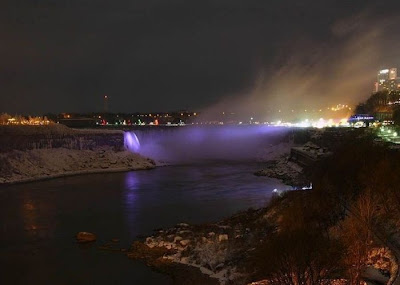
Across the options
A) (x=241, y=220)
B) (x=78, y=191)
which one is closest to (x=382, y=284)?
(x=241, y=220)

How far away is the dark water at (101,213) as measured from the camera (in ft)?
52.5

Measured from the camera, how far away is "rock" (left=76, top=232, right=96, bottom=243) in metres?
19.6

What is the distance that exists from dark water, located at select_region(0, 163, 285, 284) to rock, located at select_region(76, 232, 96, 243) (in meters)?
0.33

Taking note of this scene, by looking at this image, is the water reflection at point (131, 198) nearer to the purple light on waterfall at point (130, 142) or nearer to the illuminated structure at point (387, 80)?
the purple light on waterfall at point (130, 142)

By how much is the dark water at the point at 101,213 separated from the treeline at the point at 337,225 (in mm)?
5106

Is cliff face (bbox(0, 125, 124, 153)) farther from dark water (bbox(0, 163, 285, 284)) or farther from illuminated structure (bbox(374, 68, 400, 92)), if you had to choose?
illuminated structure (bbox(374, 68, 400, 92))

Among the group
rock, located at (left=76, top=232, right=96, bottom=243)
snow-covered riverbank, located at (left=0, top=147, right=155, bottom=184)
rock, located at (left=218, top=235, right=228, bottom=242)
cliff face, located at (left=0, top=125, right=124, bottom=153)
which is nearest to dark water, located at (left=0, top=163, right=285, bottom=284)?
rock, located at (left=76, top=232, right=96, bottom=243)

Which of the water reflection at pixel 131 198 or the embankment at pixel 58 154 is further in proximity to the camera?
the embankment at pixel 58 154

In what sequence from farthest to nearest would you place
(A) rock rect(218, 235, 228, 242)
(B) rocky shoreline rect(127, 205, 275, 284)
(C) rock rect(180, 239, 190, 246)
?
(C) rock rect(180, 239, 190, 246), (A) rock rect(218, 235, 228, 242), (B) rocky shoreline rect(127, 205, 275, 284)

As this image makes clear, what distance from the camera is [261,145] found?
244ft

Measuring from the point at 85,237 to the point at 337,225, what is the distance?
11.2 metres

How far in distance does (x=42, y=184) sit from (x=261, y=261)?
3045 cm

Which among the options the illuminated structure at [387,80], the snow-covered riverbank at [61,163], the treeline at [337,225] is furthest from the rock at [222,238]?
the illuminated structure at [387,80]

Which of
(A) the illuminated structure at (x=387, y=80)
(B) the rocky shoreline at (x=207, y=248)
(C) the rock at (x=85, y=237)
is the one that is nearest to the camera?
(B) the rocky shoreline at (x=207, y=248)
